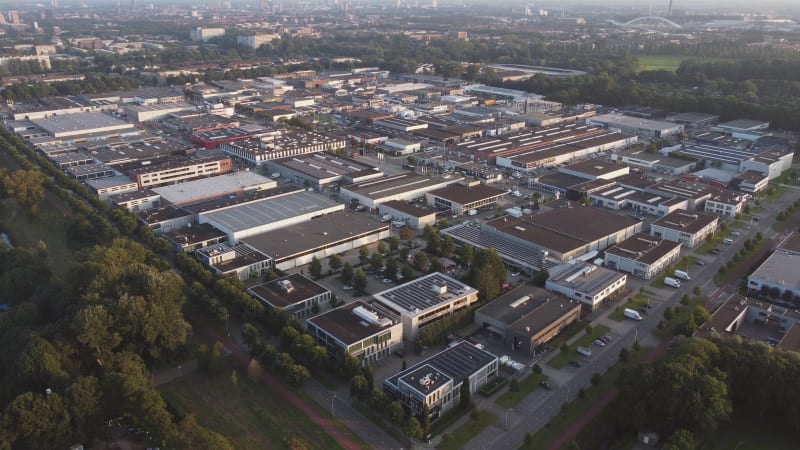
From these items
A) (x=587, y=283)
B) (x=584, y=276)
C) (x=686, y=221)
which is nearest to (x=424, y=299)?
(x=587, y=283)

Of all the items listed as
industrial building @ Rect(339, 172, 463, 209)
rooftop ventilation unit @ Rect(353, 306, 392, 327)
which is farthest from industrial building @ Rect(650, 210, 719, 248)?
rooftop ventilation unit @ Rect(353, 306, 392, 327)

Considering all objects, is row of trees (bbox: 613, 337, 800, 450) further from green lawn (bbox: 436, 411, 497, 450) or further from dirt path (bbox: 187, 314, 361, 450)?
dirt path (bbox: 187, 314, 361, 450)

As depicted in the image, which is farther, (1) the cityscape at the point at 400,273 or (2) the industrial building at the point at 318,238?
(2) the industrial building at the point at 318,238

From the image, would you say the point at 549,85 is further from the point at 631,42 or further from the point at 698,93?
the point at 631,42

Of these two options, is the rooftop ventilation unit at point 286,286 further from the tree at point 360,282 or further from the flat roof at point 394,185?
the flat roof at point 394,185

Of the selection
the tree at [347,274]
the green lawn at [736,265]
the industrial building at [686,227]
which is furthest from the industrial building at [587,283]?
the tree at [347,274]

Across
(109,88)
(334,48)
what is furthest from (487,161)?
(334,48)

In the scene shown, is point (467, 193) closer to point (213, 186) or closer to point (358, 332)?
point (213, 186)
